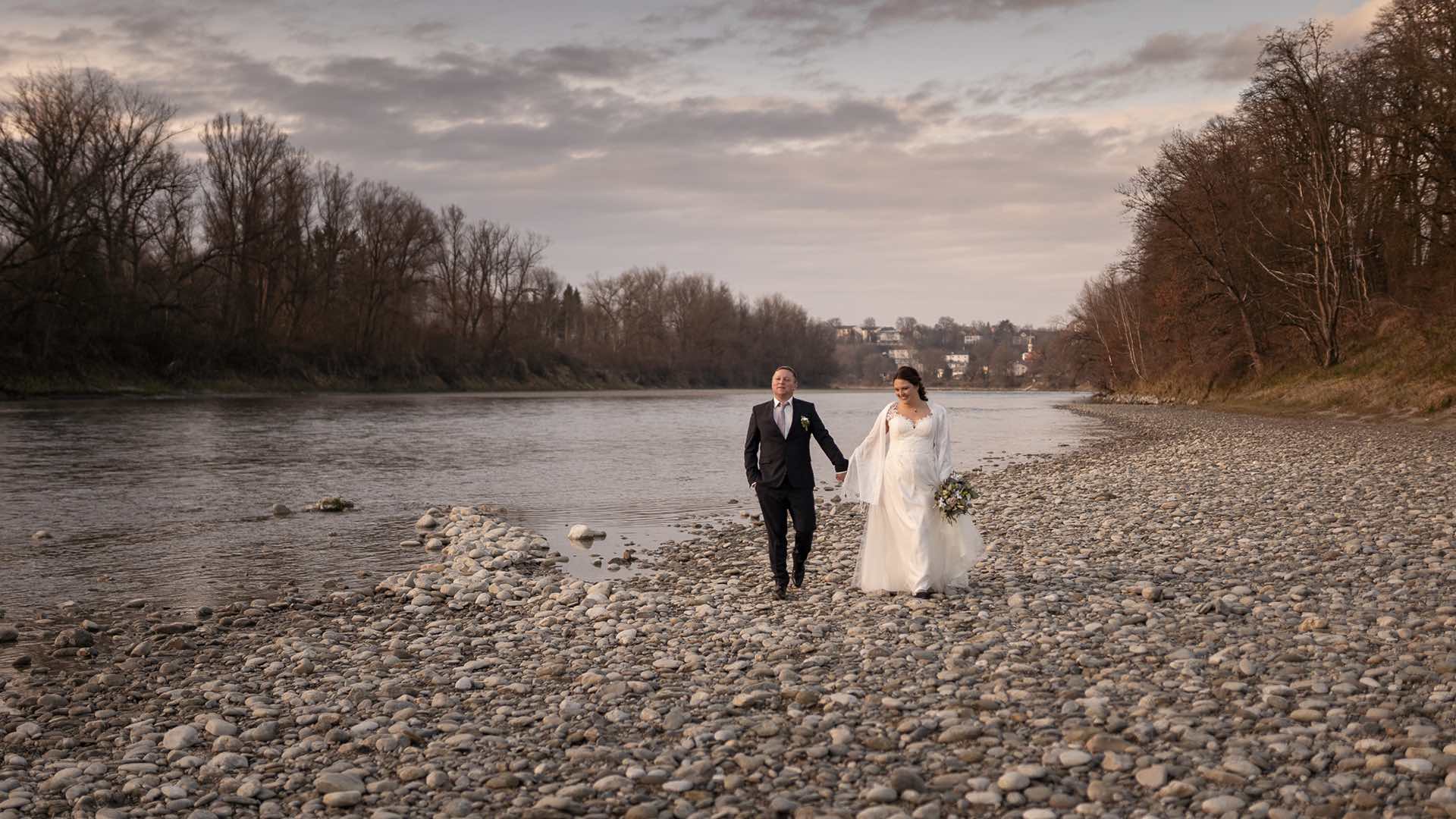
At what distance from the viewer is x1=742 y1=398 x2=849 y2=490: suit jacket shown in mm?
10227

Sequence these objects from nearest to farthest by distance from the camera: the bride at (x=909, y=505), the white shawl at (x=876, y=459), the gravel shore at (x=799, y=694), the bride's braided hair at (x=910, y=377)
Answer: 1. the gravel shore at (x=799, y=694)
2. the bride's braided hair at (x=910, y=377)
3. the bride at (x=909, y=505)
4. the white shawl at (x=876, y=459)

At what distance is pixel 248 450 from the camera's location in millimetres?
32844

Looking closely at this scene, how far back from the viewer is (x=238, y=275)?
8188 centimetres

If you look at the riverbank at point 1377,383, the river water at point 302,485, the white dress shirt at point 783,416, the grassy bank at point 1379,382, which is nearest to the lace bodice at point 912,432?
the white dress shirt at point 783,416

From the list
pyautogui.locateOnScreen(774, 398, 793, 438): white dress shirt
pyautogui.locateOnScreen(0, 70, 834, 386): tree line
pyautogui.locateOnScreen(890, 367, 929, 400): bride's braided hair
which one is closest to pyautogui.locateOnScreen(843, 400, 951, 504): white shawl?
pyautogui.locateOnScreen(890, 367, 929, 400): bride's braided hair

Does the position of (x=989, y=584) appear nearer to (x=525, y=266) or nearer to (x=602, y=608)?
(x=602, y=608)

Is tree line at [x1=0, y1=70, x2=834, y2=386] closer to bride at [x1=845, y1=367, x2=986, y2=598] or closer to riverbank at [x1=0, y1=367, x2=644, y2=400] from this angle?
riverbank at [x1=0, y1=367, x2=644, y2=400]

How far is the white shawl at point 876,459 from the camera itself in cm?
1020

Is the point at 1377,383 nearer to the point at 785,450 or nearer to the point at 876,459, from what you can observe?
the point at 876,459

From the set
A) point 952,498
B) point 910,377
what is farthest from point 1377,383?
point 910,377

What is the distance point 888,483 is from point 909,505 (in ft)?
1.04

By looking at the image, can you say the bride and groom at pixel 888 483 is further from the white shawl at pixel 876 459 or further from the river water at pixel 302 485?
the river water at pixel 302 485

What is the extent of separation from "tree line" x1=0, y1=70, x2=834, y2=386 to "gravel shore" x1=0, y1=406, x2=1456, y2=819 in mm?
60032

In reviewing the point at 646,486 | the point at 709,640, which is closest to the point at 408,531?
the point at 646,486
